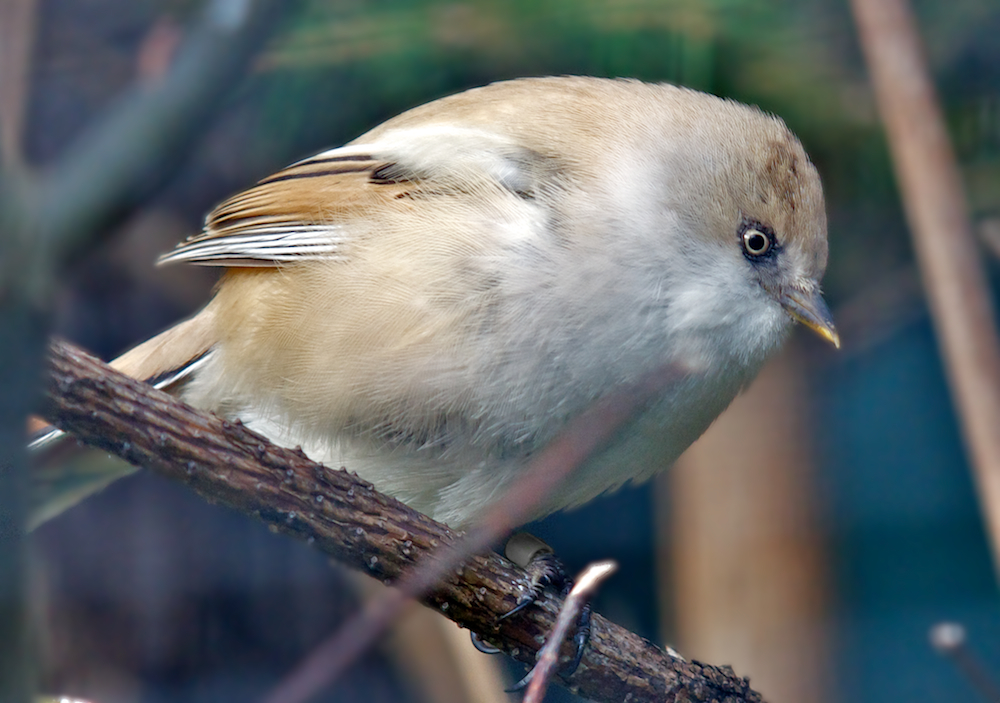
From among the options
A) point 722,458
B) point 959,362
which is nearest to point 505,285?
point 959,362

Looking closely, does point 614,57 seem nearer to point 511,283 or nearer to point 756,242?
point 756,242

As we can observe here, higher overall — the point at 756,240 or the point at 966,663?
the point at 756,240

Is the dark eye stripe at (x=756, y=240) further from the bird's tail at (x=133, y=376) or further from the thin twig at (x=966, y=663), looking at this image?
the bird's tail at (x=133, y=376)

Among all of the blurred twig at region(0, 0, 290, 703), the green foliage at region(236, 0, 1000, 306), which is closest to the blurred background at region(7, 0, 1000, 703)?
the green foliage at region(236, 0, 1000, 306)

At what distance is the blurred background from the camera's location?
7.71 ft

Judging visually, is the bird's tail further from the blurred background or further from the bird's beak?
the bird's beak

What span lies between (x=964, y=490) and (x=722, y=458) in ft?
2.62

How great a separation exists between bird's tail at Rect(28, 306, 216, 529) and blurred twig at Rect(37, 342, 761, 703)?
1.91ft

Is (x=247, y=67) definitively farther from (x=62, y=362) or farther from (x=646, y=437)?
(x=646, y=437)

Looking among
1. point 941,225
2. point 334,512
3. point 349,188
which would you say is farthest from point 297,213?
point 941,225

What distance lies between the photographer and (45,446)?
63.9 inches

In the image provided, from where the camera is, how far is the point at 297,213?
5.25ft

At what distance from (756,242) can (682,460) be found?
144 cm

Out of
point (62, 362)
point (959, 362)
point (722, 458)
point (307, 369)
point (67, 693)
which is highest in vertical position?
point (959, 362)
